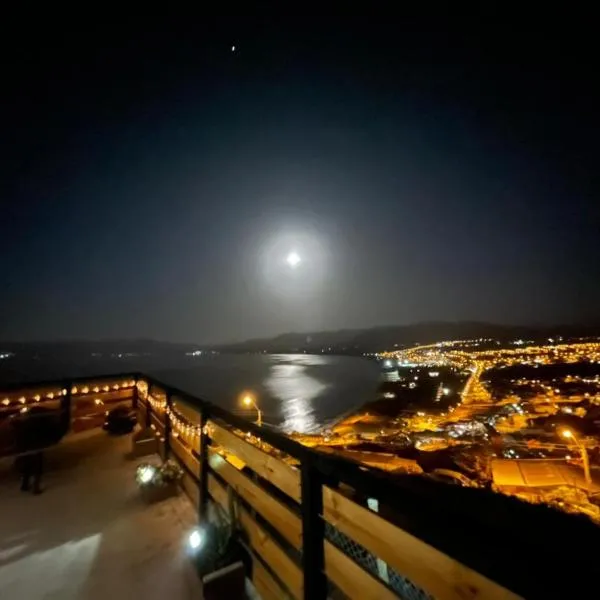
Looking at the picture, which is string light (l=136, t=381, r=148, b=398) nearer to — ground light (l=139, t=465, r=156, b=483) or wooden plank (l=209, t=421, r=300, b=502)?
ground light (l=139, t=465, r=156, b=483)

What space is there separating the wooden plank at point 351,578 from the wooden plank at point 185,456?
2.63 meters

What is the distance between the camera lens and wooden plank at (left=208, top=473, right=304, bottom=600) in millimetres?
2432

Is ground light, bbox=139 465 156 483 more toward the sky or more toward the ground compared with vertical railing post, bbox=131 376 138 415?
more toward the ground

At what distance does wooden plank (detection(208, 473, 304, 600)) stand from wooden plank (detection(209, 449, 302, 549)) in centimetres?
17

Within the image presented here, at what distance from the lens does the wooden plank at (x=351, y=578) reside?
1780 millimetres

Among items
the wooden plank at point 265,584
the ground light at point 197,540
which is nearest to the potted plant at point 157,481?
the ground light at point 197,540

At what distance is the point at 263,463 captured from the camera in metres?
2.83

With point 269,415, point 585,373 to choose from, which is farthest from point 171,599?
point 585,373

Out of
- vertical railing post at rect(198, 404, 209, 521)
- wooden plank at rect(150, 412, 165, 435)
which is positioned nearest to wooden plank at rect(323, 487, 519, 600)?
vertical railing post at rect(198, 404, 209, 521)

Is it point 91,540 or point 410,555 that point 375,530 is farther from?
point 91,540

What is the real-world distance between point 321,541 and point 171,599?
1.84 metres

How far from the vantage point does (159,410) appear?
252 inches

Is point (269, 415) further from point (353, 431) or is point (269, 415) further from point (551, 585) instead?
point (551, 585)

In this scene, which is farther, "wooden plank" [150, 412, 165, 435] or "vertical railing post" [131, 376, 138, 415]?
"vertical railing post" [131, 376, 138, 415]
